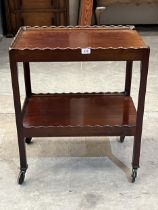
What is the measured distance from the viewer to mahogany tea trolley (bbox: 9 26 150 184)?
1443 mm

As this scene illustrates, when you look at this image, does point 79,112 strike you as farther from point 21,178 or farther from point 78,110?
point 21,178

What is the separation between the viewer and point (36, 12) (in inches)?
169

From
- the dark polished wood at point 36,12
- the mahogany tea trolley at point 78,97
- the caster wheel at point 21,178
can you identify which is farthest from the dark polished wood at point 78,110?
the dark polished wood at point 36,12

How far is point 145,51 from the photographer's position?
4.71 feet

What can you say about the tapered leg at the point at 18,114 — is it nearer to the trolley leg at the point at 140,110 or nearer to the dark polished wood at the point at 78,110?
the dark polished wood at the point at 78,110

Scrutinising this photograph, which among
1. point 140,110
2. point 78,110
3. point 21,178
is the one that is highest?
point 140,110

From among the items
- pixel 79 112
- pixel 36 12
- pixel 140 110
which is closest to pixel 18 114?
pixel 79 112

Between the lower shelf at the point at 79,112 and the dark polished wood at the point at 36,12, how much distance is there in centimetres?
262

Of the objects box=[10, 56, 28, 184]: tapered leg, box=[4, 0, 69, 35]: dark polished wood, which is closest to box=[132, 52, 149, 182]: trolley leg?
box=[10, 56, 28, 184]: tapered leg

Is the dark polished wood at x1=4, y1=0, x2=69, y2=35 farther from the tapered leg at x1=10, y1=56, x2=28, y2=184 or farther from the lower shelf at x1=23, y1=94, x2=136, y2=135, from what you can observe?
the tapered leg at x1=10, y1=56, x2=28, y2=184

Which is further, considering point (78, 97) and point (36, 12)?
point (36, 12)

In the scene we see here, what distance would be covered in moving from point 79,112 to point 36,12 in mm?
2887

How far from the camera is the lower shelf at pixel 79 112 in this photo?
5.40 feet

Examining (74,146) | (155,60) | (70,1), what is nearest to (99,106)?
(74,146)
